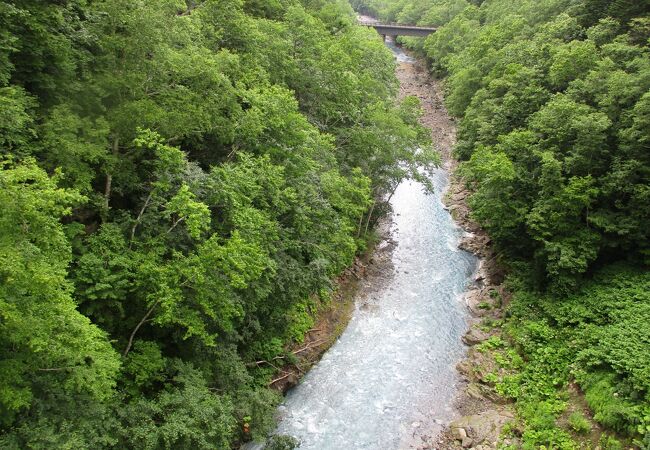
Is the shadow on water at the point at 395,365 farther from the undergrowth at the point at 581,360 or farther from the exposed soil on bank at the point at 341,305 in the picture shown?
the undergrowth at the point at 581,360

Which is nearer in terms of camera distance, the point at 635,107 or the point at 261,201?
the point at 261,201

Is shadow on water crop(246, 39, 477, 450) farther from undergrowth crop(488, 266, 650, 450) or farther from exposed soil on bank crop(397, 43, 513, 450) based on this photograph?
undergrowth crop(488, 266, 650, 450)

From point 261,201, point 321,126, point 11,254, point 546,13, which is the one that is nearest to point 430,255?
point 321,126

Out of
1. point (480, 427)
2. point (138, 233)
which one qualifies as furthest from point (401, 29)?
point (138, 233)

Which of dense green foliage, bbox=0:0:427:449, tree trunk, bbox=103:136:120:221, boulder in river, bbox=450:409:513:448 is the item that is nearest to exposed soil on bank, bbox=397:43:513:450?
boulder in river, bbox=450:409:513:448

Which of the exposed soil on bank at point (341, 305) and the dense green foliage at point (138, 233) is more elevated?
the dense green foliage at point (138, 233)

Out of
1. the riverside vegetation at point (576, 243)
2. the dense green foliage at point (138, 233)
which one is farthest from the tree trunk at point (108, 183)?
the riverside vegetation at point (576, 243)

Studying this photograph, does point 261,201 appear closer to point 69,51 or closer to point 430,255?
point 69,51
